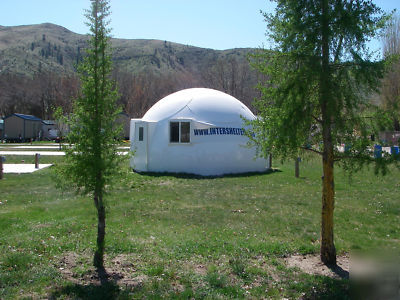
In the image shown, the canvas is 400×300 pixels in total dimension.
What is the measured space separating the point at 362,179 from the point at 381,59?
11669 millimetres

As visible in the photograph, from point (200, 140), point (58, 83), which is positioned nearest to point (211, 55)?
point (58, 83)

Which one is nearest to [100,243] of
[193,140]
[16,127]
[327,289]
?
[327,289]

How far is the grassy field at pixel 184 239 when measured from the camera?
16.1 ft

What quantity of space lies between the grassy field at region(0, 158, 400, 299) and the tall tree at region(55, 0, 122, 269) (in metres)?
0.57

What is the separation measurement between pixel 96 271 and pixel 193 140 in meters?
11.5

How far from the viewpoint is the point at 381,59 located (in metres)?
5.28

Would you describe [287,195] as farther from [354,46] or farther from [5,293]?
[5,293]

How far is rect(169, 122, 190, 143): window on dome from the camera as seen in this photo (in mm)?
16578

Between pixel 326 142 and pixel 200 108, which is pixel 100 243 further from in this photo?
pixel 200 108

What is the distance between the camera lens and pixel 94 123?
17.4 ft

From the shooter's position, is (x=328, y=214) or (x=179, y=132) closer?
(x=328, y=214)

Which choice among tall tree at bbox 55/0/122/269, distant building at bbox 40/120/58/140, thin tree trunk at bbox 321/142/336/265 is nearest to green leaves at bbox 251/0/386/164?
thin tree trunk at bbox 321/142/336/265

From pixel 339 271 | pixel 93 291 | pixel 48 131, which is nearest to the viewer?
pixel 93 291

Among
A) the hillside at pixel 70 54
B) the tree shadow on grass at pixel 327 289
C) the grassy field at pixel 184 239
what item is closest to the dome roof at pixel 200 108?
the grassy field at pixel 184 239
